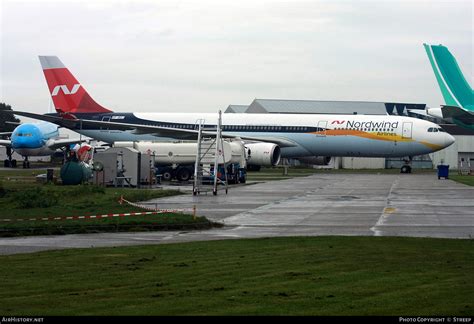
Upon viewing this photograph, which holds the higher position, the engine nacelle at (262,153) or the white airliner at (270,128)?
the white airliner at (270,128)

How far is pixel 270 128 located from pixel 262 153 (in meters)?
6.60

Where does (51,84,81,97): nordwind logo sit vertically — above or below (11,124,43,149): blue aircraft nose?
above

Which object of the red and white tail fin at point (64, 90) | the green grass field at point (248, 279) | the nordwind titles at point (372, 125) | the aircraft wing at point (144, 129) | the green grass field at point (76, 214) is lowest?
the green grass field at point (76, 214)

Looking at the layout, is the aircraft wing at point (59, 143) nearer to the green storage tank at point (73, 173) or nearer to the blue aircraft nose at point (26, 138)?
the blue aircraft nose at point (26, 138)

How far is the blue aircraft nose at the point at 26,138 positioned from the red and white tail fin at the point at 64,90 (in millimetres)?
6978

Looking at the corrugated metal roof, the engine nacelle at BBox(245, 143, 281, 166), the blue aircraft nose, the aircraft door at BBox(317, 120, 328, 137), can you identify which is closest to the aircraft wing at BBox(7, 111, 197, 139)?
the engine nacelle at BBox(245, 143, 281, 166)

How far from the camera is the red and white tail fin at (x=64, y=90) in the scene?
233 ft

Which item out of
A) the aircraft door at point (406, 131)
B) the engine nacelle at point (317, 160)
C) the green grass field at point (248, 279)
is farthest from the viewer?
the engine nacelle at point (317, 160)

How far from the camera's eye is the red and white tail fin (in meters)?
70.9

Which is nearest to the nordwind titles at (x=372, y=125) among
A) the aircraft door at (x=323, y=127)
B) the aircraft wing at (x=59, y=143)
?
the aircraft door at (x=323, y=127)

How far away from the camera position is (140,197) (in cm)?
3603

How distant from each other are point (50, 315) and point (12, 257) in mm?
6608

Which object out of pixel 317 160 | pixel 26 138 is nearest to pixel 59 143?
pixel 26 138

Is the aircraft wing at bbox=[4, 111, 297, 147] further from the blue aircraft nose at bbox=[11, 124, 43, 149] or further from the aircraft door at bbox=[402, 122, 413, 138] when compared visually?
the blue aircraft nose at bbox=[11, 124, 43, 149]
